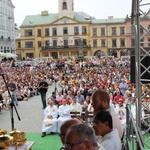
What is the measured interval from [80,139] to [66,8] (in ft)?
Result: 230

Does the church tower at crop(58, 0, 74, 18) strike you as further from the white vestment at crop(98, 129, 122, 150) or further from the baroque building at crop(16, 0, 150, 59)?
the white vestment at crop(98, 129, 122, 150)

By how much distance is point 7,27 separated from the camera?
6756 cm

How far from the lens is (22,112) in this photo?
1331 centimetres

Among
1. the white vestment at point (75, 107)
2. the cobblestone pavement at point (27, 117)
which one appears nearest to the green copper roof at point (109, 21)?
the cobblestone pavement at point (27, 117)

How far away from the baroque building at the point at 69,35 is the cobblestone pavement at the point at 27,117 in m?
50.7

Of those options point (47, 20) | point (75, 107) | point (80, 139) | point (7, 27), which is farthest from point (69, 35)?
point (80, 139)

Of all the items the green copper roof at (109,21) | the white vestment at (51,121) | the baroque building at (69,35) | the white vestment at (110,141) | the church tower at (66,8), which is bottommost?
the white vestment at (51,121)

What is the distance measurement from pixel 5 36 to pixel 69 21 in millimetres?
14868

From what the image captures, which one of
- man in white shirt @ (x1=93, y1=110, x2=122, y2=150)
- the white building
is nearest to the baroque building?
the white building

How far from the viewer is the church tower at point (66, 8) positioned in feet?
230

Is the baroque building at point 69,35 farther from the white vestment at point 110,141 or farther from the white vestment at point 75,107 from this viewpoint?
the white vestment at point 110,141

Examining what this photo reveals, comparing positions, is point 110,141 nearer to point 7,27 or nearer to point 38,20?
point 7,27

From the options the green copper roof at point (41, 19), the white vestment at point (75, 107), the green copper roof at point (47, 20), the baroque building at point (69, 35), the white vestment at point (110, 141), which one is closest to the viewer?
the white vestment at point (110, 141)

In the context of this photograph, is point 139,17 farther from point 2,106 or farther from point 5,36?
point 5,36
